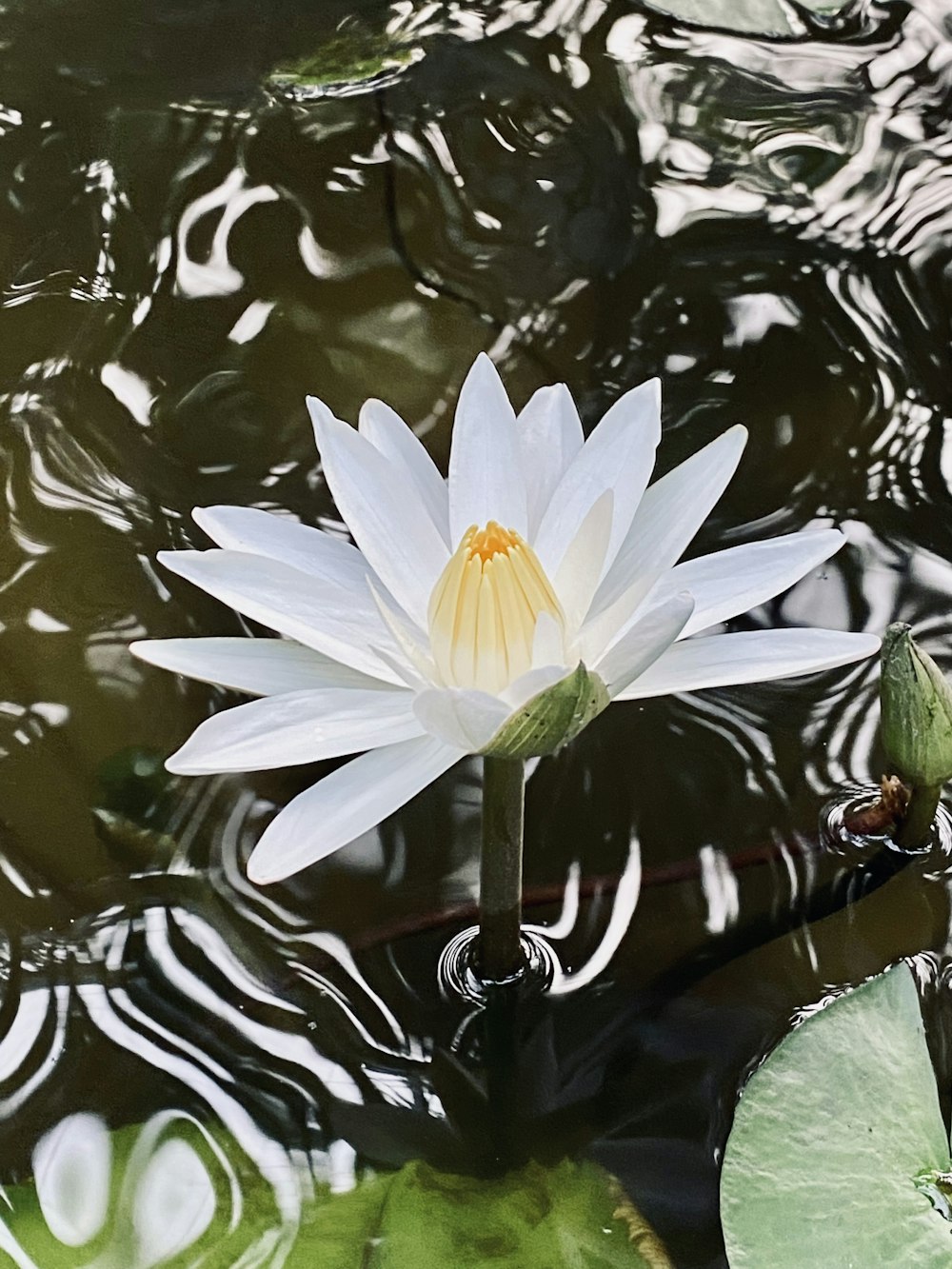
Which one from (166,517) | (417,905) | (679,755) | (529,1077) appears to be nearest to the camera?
(529,1077)

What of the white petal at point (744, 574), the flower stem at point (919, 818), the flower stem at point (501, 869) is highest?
the white petal at point (744, 574)

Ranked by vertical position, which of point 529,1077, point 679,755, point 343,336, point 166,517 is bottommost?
point 529,1077

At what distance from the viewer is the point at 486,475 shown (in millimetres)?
1180

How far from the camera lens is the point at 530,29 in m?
2.05

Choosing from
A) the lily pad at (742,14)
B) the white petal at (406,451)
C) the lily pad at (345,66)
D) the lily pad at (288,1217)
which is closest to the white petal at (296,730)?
the white petal at (406,451)

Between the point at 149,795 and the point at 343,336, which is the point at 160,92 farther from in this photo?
the point at 149,795

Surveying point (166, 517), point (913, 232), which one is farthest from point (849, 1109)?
point (913, 232)

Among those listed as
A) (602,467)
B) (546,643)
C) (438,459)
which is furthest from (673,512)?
(438,459)

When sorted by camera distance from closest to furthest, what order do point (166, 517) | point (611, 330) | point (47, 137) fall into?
point (166, 517) < point (611, 330) < point (47, 137)

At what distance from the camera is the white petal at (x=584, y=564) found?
1035mm

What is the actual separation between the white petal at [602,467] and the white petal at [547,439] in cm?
4

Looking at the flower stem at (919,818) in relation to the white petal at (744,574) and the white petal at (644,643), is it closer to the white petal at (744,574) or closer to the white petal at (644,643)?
the white petal at (744,574)

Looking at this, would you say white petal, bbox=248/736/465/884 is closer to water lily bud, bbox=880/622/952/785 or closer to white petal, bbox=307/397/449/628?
white petal, bbox=307/397/449/628

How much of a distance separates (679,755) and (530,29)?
1275 mm
